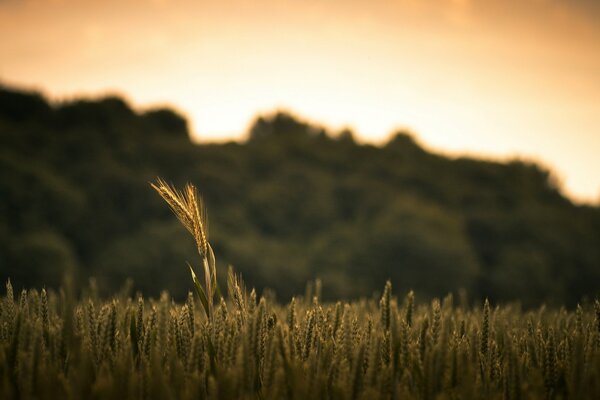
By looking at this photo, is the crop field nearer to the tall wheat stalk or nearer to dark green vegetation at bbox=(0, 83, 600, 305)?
the tall wheat stalk

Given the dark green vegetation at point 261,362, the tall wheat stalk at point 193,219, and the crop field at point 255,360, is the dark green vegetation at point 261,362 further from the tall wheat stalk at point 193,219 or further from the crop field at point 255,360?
the tall wheat stalk at point 193,219

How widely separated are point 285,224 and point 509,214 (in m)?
12.0

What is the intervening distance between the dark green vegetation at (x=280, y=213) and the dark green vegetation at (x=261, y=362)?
2159 cm

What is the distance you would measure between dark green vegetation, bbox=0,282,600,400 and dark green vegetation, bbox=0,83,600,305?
2159cm

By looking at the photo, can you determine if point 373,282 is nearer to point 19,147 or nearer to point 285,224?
point 285,224

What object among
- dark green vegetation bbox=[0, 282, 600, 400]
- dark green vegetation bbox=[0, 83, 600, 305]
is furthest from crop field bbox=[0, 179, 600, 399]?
dark green vegetation bbox=[0, 83, 600, 305]

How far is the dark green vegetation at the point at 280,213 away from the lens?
81.8 ft

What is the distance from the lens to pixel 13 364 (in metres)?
1.99

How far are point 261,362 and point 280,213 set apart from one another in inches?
1139

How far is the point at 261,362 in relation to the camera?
2289mm

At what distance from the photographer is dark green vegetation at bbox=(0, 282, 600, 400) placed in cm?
173

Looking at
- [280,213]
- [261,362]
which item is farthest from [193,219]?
[280,213]

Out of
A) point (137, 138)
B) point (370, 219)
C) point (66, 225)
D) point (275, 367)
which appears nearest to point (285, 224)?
point (370, 219)

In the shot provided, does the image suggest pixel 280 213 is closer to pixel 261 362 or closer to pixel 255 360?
pixel 261 362
